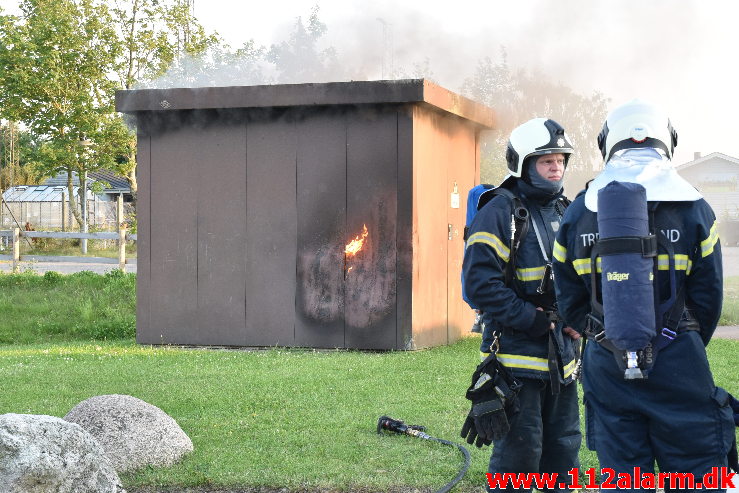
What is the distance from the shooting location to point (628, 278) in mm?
3213

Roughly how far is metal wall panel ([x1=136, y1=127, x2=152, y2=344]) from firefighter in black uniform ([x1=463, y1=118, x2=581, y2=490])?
8.29m

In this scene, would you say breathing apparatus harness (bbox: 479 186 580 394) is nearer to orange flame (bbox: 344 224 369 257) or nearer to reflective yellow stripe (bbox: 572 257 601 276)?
reflective yellow stripe (bbox: 572 257 601 276)

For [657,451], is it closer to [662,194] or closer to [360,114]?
[662,194]

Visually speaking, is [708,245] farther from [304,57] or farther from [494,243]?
[304,57]

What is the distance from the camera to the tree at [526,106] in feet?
48.5

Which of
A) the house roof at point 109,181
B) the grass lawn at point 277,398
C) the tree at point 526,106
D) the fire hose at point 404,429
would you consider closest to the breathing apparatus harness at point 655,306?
the grass lawn at point 277,398

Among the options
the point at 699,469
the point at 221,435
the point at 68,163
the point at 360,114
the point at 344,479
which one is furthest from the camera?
the point at 68,163

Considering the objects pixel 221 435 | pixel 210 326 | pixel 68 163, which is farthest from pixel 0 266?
pixel 221 435

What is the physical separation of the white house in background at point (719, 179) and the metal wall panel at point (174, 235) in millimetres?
35714

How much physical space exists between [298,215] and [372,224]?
3.04 ft

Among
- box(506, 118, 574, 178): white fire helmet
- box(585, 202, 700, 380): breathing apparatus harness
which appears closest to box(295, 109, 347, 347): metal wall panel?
box(506, 118, 574, 178): white fire helmet

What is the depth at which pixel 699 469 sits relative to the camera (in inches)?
128

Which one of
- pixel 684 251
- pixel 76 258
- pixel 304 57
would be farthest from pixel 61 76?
pixel 684 251

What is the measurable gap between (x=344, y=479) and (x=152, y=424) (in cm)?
136
